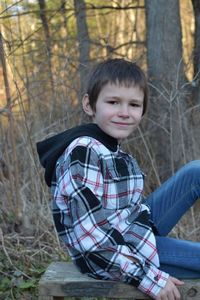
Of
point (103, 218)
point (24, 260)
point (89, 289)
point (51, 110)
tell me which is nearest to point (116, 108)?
point (103, 218)

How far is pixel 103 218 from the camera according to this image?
2207mm

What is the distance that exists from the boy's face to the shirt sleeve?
0.18m

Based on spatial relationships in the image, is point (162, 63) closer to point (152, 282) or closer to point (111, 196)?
point (111, 196)

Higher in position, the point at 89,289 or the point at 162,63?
the point at 162,63

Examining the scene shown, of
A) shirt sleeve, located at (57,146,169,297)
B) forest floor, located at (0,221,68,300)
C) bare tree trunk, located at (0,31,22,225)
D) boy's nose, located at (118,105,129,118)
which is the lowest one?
forest floor, located at (0,221,68,300)

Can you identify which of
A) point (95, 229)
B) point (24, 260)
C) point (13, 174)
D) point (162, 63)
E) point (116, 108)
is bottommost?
point (24, 260)

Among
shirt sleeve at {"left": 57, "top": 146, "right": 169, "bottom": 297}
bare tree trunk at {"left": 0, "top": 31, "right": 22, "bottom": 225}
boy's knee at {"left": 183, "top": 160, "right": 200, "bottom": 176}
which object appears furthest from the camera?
bare tree trunk at {"left": 0, "top": 31, "right": 22, "bottom": 225}

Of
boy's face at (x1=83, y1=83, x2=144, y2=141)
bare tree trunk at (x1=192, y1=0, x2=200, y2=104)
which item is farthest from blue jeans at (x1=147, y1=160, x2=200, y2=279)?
bare tree trunk at (x1=192, y1=0, x2=200, y2=104)

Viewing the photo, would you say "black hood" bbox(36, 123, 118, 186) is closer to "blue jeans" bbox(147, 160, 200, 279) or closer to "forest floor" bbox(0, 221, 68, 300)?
"blue jeans" bbox(147, 160, 200, 279)

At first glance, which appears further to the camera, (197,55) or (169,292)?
(197,55)

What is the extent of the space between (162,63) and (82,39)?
101 cm

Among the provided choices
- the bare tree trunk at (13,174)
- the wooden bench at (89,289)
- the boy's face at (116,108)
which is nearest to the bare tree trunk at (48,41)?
the bare tree trunk at (13,174)

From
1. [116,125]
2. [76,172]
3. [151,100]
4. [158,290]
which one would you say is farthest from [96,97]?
[151,100]

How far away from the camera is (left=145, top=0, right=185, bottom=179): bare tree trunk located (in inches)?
201
